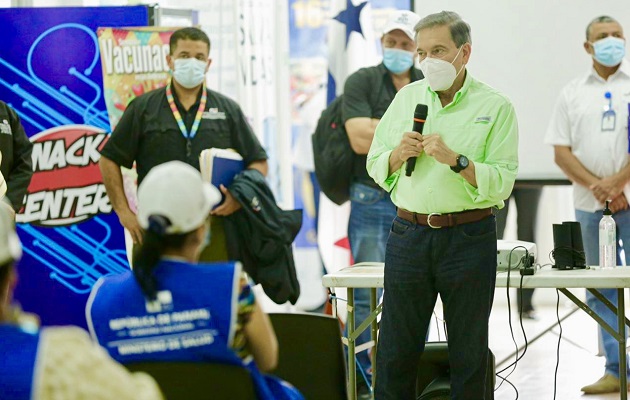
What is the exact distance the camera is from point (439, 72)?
10.9ft

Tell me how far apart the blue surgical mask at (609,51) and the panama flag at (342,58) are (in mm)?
1750

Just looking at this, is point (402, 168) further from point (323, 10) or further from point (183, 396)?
point (323, 10)

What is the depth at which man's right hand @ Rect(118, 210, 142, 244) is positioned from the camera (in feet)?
15.3

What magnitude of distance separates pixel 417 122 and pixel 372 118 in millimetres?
1668

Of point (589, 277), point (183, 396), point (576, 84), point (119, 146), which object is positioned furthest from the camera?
point (576, 84)

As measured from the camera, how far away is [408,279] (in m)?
3.37

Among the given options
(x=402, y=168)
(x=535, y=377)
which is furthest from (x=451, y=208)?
(x=535, y=377)

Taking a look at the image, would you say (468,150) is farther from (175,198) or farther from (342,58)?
(342,58)

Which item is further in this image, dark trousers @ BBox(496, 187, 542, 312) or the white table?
dark trousers @ BBox(496, 187, 542, 312)

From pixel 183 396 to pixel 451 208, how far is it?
4.57 feet

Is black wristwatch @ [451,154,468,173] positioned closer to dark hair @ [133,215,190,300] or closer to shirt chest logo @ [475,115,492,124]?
shirt chest logo @ [475,115,492,124]

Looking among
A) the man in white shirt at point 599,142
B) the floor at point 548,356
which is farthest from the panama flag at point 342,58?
the man in white shirt at point 599,142

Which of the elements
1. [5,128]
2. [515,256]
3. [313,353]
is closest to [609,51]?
[515,256]

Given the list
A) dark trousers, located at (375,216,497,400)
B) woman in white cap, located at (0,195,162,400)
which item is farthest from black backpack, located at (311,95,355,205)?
woman in white cap, located at (0,195,162,400)
